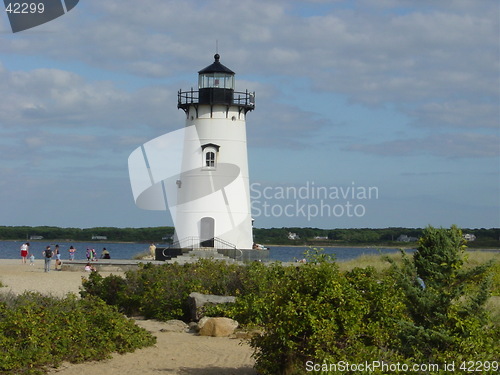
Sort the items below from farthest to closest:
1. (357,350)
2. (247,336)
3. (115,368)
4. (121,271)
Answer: (121,271), (247,336), (115,368), (357,350)

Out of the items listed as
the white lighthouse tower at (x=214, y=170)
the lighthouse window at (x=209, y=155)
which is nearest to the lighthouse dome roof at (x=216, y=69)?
the white lighthouse tower at (x=214, y=170)

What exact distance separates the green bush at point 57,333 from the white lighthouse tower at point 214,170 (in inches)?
847

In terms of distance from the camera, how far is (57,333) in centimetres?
1185

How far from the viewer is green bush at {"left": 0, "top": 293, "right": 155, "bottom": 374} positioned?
433 inches

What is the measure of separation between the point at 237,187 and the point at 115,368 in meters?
24.6

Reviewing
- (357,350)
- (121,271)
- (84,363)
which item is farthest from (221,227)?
(357,350)

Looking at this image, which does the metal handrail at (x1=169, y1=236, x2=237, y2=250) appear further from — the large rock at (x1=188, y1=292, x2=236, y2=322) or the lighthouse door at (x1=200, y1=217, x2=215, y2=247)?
the large rock at (x1=188, y1=292, x2=236, y2=322)

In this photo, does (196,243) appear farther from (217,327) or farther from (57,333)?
(57,333)

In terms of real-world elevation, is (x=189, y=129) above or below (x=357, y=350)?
above

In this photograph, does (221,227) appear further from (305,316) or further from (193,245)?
(305,316)

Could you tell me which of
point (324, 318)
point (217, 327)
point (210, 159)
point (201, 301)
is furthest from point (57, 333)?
point (210, 159)

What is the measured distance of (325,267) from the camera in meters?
10.3

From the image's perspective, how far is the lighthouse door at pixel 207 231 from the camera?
35.7m

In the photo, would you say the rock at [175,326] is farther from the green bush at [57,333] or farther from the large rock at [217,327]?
the green bush at [57,333]
